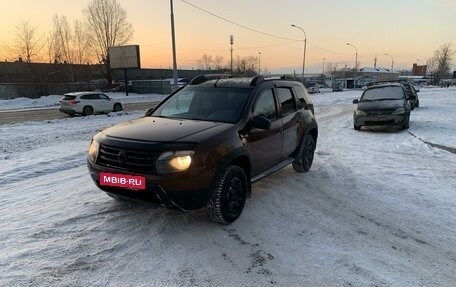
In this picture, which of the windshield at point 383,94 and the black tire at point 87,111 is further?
the black tire at point 87,111

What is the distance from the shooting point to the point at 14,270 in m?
3.56

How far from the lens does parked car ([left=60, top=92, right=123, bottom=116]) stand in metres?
22.8

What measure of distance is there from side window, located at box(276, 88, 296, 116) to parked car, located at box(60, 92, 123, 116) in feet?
62.7

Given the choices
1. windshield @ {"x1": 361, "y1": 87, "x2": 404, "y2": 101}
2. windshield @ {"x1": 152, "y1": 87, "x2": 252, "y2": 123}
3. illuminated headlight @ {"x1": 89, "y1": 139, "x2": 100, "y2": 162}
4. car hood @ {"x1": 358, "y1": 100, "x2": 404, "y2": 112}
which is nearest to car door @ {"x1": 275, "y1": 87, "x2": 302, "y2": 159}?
windshield @ {"x1": 152, "y1": 87, "x2": 252, "y2": 123}

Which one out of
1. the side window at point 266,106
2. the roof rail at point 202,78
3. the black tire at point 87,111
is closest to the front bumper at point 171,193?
the side window at point 266,106

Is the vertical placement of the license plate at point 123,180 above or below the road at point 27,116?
above

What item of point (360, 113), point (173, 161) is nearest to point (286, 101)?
point (173, 161)

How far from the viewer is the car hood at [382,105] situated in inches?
532

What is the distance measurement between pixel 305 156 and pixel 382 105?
7.77m

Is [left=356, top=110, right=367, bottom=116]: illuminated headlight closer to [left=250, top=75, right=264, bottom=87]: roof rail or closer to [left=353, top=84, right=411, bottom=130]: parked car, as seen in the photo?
[left=353, top=84, right=411, bottom=130]: parked car

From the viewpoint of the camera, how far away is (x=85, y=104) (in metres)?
23.2

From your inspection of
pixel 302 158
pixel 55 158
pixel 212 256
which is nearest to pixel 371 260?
pixel 212 256

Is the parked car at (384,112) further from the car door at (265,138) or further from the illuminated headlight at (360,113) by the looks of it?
the car door at (265,138)

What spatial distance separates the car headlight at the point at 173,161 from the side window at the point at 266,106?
1.52 meters
